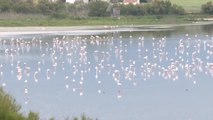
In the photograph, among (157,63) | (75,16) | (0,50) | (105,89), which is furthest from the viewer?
(75,16)

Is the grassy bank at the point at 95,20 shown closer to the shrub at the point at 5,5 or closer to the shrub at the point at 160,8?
the shrub at the point at 160,8

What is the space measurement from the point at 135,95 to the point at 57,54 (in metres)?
18.2

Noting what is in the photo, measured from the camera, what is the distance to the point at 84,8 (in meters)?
79.9

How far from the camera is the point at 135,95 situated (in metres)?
25.6

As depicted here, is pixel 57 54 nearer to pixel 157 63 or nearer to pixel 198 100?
pixel 157 63

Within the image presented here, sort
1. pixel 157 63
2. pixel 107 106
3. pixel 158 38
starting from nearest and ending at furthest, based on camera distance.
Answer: pixel 107 106
pixel 157 63
pixel 158 38

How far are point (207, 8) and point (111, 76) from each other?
2118 inches

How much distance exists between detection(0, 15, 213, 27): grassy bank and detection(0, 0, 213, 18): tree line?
1234mm

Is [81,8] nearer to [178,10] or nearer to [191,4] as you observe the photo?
[178,10]

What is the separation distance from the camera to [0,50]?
45906mm

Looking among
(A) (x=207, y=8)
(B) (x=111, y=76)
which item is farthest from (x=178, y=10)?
(B) (x=111, y=76)

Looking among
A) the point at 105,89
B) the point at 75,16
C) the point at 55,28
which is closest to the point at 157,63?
the point at 105,89

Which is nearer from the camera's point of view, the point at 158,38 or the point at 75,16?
the point at 158,38

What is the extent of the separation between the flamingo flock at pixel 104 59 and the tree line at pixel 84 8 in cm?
2131
